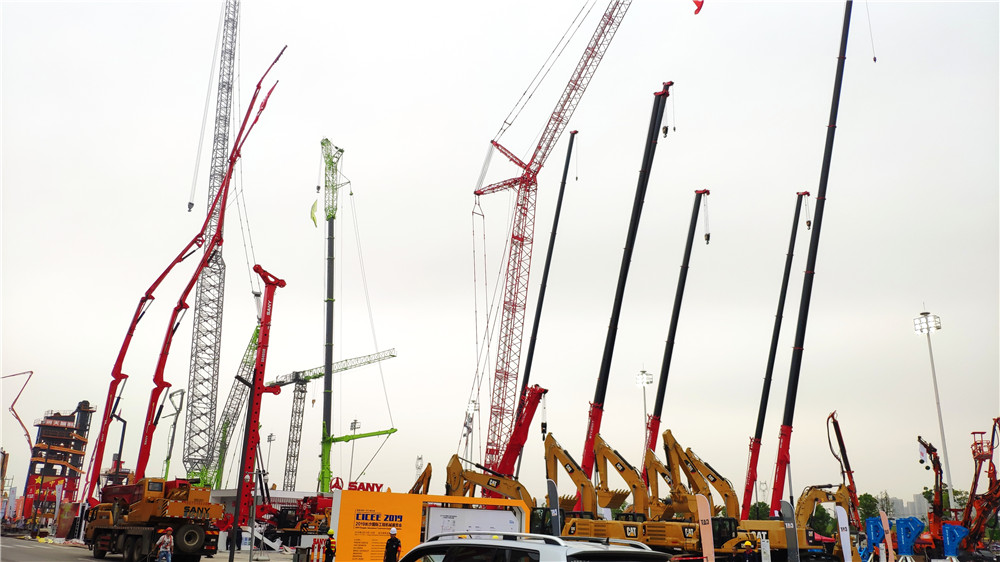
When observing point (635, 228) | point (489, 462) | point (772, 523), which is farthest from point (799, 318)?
point (489, 462)

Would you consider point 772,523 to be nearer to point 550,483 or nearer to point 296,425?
point 550,483

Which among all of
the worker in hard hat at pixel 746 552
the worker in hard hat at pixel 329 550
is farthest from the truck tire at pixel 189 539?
the worker in hard hat at pixel 746 552

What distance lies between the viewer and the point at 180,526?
25.9 m

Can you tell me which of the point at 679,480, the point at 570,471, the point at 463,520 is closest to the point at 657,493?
the point at 679,480

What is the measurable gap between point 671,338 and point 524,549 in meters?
35.9

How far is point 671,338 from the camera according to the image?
4134 centimetres

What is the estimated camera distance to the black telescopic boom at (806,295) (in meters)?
35.2

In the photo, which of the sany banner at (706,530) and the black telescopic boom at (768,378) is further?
the black telescopic boom at (768,378)

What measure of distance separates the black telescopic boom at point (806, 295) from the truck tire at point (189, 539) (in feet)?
81.3

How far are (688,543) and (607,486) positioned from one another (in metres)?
5.09

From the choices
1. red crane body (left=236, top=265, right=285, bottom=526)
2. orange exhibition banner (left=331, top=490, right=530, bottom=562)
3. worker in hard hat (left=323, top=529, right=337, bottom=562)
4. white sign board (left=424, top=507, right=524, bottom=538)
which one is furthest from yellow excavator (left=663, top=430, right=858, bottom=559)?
red crane body (left=236, top=265, right=285, bottom=526)

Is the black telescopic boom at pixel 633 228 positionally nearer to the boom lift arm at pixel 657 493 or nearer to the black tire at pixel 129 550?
the boom lift arm at pixel 657 493

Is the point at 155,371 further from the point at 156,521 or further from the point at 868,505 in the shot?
the point at 868,505

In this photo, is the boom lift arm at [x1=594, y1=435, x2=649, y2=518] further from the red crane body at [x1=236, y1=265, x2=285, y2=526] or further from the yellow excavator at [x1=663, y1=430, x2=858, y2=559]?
the red crane body at [x1=236, y1=265, x2=285, y2=526]
